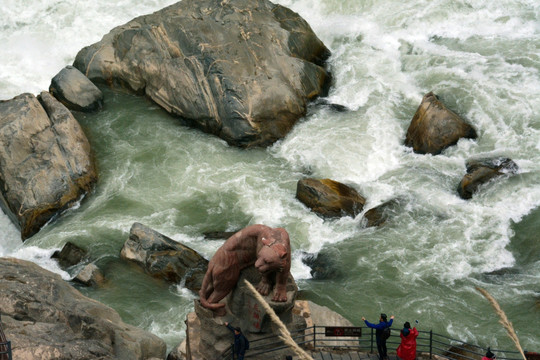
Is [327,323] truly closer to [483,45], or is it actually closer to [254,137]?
[254,137]

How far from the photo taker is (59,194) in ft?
82.3

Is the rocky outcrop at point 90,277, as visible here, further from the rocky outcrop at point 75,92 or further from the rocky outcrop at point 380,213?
the rocky outcrop at point 75,92

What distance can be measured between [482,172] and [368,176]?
3.85 m

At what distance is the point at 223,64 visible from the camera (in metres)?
28.7

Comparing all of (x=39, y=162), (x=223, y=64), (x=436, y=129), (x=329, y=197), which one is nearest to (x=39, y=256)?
(x=39, y=162)

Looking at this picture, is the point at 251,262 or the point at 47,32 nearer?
the point at 251,262

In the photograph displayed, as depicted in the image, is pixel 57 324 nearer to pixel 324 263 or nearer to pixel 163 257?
pixel 163 257

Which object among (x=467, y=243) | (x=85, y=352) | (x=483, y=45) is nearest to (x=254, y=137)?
(x=467, y=243)

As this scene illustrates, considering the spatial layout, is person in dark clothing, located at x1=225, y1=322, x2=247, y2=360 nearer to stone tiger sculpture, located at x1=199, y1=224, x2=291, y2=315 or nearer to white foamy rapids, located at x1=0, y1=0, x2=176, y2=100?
stone tiger sculpture, located at x1=199, y1=224, x2=291, y2=315

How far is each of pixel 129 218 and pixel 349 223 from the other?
726cm

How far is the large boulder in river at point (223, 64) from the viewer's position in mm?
27922

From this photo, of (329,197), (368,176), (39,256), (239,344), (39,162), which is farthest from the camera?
(368,176)

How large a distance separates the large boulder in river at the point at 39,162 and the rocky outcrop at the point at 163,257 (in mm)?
4123

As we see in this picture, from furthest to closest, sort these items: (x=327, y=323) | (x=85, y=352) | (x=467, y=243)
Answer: (x=467, y=243), (x=327, y=323), (x=85, y=352)
